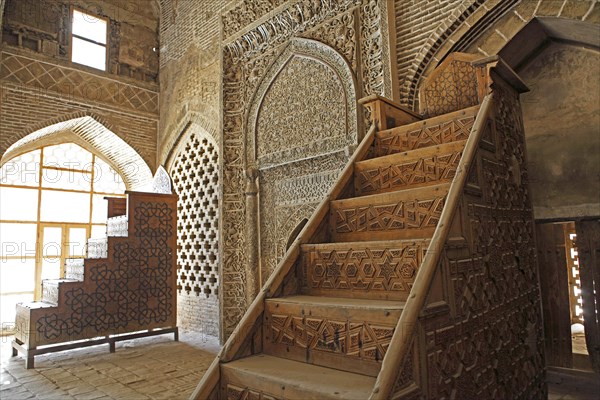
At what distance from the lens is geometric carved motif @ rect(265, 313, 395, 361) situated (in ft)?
6.39

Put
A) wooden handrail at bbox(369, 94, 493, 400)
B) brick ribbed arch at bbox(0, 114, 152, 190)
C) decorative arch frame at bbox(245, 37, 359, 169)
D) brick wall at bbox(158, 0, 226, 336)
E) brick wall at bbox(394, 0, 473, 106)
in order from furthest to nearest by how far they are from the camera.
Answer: brick ribbed arch at bbox(0, 114, 152, 190), brick wall at bbox(158, 0, 226, 336), decorative arch frame at bbox(245, 37, 359, 169), brick wall at bbox(394, 0, 473, 106), wooden handrail at bbox(369, 94, 493, 400)

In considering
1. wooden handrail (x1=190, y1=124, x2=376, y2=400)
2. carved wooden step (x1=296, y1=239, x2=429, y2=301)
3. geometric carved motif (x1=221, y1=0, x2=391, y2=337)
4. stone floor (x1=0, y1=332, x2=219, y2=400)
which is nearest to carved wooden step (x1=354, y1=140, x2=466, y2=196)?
wooden handrail (x1=190, y1=124, x2=376, y2=400)

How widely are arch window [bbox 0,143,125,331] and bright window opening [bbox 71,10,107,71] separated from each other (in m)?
1.75

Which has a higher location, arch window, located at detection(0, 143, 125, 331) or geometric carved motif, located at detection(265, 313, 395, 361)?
arch window, located at detection(0, 143, 125, 331)

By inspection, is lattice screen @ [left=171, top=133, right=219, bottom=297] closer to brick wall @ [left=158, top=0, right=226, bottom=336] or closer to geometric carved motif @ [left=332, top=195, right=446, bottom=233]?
brick wall @ [left=158, top=0, right=226, bottom=336]

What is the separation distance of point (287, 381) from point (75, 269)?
4757 millimetres

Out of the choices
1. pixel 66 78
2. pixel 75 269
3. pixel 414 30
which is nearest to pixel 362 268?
pixel 414 30

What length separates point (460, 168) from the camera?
7.70 feet

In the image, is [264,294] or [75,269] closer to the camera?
[264,294]

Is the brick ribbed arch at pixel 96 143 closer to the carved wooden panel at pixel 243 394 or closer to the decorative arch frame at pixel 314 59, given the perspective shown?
the decorative arch frame at pixel 314 59

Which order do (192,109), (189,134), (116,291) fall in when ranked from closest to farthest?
(116,291) < (192,109) < (189,134)

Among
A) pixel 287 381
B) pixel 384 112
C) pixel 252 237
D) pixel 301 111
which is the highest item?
pixel 301 111

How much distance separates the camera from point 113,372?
4.59 meters

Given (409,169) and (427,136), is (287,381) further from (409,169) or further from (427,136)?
(427,136)
